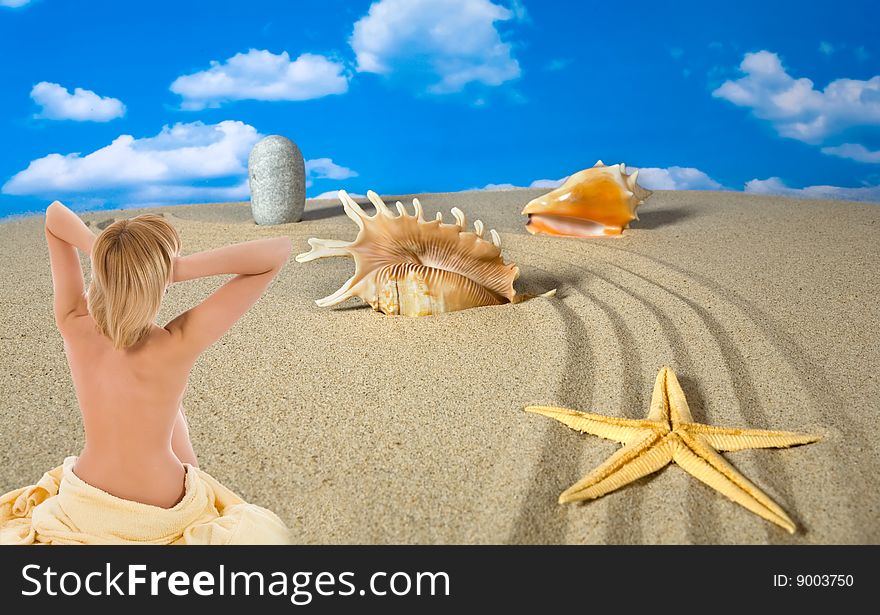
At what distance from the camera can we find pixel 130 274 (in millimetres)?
1381

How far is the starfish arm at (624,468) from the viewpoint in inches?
78.5

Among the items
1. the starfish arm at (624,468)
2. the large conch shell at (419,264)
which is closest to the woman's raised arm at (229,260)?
the starfish arm at (624,468)

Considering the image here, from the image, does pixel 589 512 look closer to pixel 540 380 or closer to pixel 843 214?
pixel 540 380

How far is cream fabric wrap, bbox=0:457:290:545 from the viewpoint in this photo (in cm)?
153

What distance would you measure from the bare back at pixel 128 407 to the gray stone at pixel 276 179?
502 cm

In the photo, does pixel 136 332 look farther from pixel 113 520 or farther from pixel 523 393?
pixel 523 393

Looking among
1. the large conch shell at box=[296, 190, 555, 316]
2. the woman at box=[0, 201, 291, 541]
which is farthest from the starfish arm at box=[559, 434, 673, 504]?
the large conch shell at box=[296, 190, 555, 316]

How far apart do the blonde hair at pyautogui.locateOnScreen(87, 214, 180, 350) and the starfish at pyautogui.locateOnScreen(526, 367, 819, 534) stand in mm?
1221

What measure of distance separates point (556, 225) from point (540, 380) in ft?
9.65

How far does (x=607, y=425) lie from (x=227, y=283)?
1354 millimetres

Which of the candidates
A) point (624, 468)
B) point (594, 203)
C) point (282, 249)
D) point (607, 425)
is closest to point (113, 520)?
point (282, 249)

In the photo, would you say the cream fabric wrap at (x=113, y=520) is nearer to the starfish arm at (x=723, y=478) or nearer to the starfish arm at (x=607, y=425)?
the starfish arm at (x=607, y=425)

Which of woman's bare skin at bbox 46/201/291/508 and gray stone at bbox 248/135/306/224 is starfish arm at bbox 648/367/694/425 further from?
gray stone at bbox 248/135/306/224

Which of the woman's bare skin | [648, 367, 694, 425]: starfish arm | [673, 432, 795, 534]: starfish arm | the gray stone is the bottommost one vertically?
[673, 432, 795, 534]: starfish arm
